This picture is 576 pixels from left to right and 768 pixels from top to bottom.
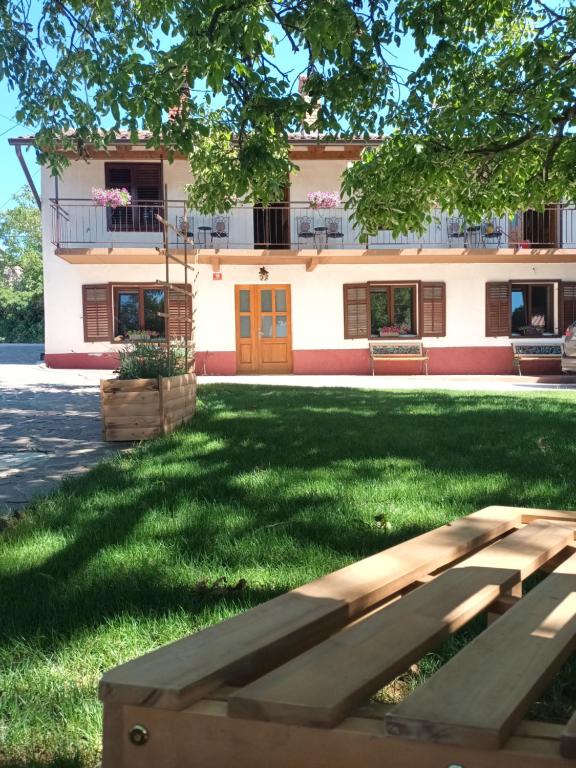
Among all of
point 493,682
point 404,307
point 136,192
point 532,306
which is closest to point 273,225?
point 136,192

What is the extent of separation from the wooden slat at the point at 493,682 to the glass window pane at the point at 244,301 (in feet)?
57.6

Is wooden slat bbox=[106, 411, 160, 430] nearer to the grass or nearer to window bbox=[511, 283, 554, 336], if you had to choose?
the grass

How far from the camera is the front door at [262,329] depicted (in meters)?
18.8

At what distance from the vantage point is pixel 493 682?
1.04 metres

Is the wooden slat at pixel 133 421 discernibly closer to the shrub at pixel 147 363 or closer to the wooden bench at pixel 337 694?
the shrub at pixel 147 363

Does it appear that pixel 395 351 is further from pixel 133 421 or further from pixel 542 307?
pixel 133 421

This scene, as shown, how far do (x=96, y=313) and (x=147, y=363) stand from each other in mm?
11951

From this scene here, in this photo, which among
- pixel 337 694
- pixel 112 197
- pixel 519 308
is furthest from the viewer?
pixel 519 308

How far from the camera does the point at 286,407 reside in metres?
8.17

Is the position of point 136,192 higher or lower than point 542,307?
higher

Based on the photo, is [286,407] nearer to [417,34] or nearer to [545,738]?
[417,34]

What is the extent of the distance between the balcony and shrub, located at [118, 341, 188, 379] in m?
10.6

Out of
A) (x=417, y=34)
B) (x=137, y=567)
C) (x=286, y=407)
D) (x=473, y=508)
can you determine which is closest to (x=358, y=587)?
(x=137, y=567)

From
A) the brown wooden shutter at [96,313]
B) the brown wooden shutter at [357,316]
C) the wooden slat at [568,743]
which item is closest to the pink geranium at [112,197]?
the brown wooden shutter at [96,313]
